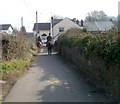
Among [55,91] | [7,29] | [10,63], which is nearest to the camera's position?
[55,91]

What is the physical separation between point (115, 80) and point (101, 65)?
183 cm

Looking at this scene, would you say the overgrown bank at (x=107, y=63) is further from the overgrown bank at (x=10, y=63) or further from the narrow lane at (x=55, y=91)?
the overgrown bank at (x=10, y=63)

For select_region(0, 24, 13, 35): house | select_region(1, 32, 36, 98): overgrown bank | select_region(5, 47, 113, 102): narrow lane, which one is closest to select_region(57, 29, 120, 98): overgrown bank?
select_region(5, 47, 113, 102): narrow lane

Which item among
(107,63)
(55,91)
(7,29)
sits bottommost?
(55,91)

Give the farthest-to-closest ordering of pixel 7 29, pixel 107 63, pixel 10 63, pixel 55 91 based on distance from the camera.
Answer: pixel 7 29 < pixel 10 63 < pixel 55 91 < pixel 107 63

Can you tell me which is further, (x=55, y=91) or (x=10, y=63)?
(x=10, y=63)

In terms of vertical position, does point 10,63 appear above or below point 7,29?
below

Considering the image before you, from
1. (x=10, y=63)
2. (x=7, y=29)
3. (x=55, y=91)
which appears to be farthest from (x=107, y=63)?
(x=7, y=29)

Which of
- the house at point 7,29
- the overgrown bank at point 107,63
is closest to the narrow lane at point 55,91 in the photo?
the overgrown bank at point 107,63

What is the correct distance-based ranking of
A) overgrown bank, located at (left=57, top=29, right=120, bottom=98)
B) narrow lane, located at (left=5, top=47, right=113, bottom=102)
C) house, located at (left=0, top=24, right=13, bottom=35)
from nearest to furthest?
overgrown bank, located at (left=57, top=29, right=120, bottom=98)
narrow lane, located at (left=5, top=47, right=113, bottom=102)
house, located at (left=0, top=24, right=13, bottom=35)

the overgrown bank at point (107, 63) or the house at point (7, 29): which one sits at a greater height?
the house at point (7, 29)

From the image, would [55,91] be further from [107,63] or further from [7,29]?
[7,29]

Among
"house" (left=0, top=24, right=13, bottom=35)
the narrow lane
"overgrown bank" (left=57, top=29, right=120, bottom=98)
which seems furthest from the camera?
"house" (left=0, top=24, right=13, bottom=35)

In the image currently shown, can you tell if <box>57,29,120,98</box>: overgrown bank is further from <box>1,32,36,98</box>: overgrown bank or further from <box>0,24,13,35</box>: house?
<box>0,24,13,35</box>: house
